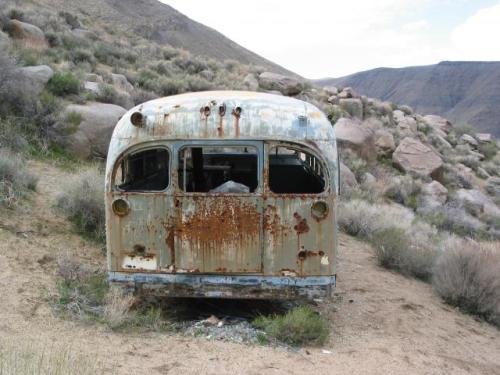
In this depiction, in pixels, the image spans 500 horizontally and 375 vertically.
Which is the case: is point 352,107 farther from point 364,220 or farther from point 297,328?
point 297,328

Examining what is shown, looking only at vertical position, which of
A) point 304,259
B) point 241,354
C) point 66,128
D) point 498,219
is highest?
point 66,128

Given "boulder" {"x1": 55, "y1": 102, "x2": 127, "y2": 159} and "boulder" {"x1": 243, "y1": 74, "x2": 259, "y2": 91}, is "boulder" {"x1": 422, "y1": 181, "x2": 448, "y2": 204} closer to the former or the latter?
"boulder" {"x1": 243, "y1": 74, "x2": 259, "y2": 91}

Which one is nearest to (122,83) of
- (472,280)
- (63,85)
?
(63,85)

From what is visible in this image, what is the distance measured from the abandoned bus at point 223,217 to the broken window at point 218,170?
27 cm

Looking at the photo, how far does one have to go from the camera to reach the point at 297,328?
5602 mm

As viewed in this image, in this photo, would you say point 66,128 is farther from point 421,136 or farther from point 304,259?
point 421,136

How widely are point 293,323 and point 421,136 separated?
23.6 meters

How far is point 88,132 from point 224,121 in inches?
302

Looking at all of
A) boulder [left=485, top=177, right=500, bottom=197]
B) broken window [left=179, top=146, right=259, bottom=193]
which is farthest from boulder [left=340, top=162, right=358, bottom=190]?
boulder [left=485, top=177, right=500, bottom=197]

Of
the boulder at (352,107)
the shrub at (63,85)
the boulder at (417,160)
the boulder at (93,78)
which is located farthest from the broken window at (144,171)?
the boulder at (352,107)

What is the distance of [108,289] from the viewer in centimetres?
636

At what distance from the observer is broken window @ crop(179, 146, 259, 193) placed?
585cm

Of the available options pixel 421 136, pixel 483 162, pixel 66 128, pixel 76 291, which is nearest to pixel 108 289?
pixel 76 291

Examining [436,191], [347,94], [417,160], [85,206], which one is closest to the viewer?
[85,206]
